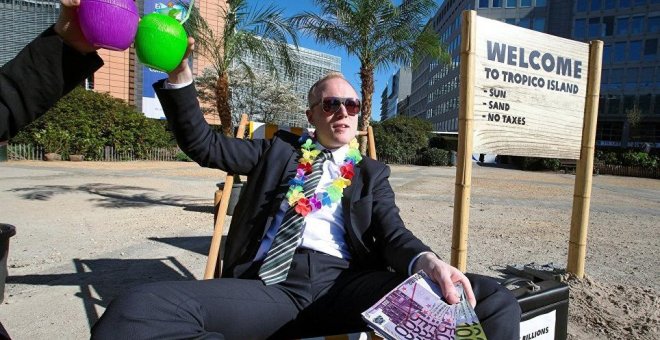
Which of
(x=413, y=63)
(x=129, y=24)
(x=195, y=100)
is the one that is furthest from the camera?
(x=413, y=63)

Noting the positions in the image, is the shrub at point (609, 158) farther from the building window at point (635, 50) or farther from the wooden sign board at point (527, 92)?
the building window at point (635, 50)

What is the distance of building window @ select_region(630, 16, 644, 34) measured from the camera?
45.6 meters

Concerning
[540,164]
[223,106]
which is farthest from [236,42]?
[540,164]

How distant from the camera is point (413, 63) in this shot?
34.3ft

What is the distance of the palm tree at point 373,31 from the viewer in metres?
9.52

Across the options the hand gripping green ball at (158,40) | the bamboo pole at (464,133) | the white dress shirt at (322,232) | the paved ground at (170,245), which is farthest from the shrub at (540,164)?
the hand gripping green ball at (158,40)

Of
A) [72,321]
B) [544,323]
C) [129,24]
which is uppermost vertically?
[129,24]

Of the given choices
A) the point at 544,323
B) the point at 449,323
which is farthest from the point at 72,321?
the point at 544,323

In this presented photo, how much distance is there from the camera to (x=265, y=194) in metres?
1.90

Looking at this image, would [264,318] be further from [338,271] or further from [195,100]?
[195,100]

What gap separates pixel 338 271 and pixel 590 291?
8.77 ft

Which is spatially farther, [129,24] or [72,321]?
[72,321]

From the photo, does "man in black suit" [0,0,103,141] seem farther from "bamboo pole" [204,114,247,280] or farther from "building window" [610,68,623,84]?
"building window" [610,68,623,84]

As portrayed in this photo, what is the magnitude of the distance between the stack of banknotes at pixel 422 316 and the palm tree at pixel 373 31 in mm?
8202
